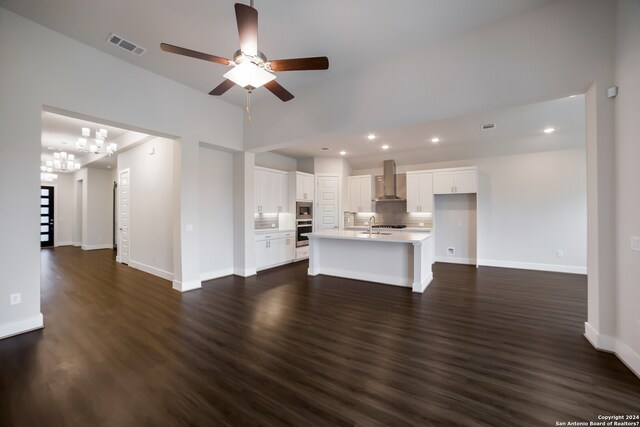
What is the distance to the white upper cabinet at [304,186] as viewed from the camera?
7055 millimetres

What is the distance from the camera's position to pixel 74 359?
2.38 meters

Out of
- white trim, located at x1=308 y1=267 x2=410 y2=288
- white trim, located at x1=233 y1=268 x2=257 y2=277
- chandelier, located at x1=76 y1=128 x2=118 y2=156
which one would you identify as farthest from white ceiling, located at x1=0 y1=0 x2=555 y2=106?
white trim, located at x1=233 y1=268 x2=257 y2=277

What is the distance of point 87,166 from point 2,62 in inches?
314

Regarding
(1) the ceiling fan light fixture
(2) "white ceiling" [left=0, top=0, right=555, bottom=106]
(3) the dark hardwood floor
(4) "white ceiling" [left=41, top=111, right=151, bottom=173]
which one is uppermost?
(2) "white ceiling" [left=0, top=0, right=555, bottom=106]

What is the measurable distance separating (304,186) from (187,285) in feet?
13.0

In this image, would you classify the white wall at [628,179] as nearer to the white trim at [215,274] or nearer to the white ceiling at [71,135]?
the white trim at [215,274]

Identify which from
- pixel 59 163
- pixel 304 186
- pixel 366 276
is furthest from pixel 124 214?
pixel 366 276

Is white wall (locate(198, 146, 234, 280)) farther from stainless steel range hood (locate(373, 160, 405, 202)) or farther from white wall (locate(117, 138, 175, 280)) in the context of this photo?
stainless steel range hood (locate(373, 160, 405, 202))

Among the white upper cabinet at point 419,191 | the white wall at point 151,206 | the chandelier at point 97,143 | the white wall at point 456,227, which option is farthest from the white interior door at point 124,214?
the white wall at point 456,227

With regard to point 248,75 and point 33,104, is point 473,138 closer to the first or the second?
point 248,75

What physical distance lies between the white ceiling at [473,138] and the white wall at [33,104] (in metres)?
3.49

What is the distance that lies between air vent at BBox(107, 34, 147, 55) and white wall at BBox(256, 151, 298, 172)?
340 centimetres

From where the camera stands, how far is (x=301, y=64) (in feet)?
7.78

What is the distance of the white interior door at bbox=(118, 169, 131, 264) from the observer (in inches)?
255
